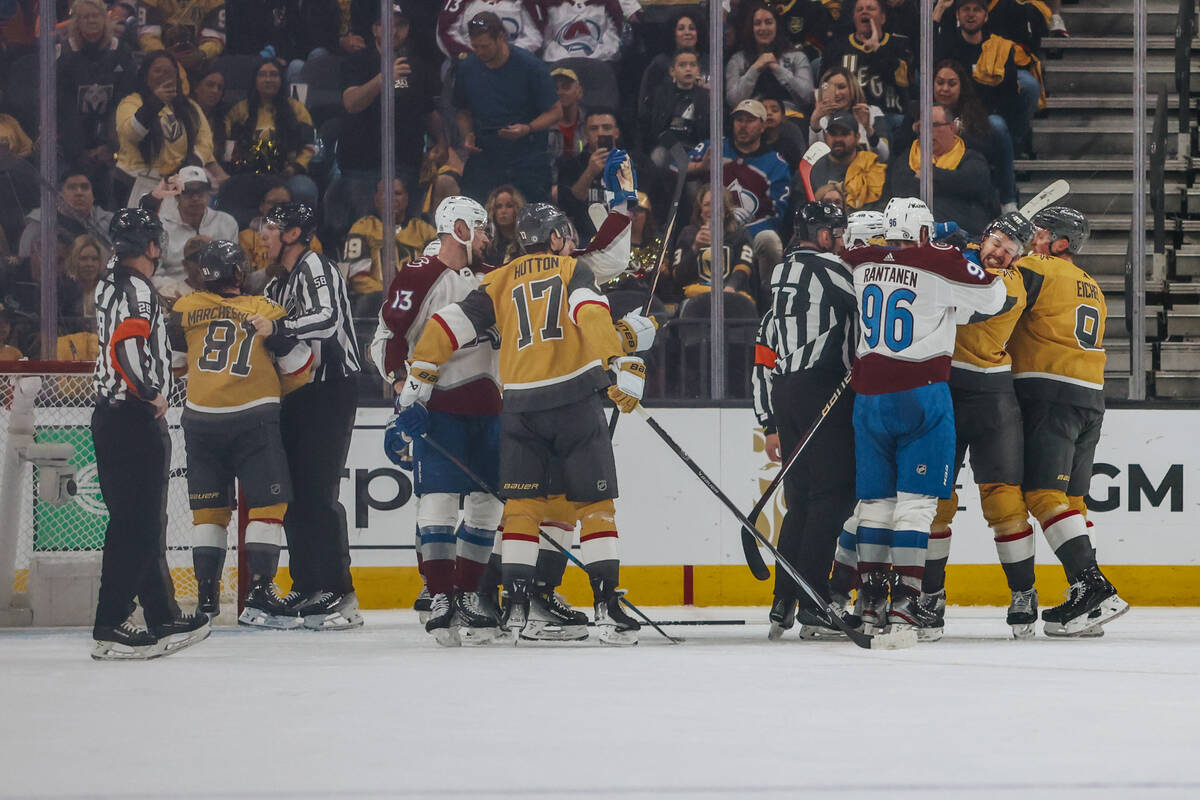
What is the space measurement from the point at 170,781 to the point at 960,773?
3.89ft

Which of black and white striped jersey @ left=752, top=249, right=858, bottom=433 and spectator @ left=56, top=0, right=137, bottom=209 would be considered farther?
spectator @ left=56, top=0, right=137, bottom=209

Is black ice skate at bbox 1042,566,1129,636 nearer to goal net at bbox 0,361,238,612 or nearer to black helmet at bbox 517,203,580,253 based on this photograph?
black helmet at bbox 517,203,580,253

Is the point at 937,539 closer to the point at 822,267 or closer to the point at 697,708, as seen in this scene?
the point at 822,267

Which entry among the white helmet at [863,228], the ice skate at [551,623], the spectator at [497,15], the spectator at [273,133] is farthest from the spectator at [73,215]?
the white helmet at [863,228]

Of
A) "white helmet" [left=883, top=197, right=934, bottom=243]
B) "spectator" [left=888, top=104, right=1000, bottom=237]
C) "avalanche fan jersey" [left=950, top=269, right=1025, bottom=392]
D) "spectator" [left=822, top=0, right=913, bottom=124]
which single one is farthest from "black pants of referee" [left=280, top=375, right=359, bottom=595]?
"spectator" [left=822, top=0, right=913, bottom=124]

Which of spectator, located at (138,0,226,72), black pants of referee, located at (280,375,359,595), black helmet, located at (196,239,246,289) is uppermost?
spectator, located at (138,0,226,72)

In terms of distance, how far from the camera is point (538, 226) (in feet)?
15.7

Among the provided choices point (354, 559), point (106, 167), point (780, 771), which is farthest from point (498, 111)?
point (780, 771)

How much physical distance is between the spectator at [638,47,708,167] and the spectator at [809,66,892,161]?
0.55m

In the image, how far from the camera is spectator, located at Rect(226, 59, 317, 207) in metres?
7.73

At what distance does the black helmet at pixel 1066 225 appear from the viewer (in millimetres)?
5191

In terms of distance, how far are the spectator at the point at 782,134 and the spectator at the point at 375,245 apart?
5.41 feet

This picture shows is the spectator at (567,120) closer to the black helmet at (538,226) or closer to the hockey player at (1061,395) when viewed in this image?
the black helmet at (538,226)

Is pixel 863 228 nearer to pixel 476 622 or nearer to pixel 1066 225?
pixel 1066 225
